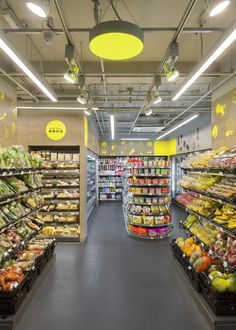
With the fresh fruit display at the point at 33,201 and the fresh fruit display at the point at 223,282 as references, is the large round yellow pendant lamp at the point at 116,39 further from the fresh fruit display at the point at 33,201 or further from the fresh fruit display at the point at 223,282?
the fresh fruit display at the point at 33,201

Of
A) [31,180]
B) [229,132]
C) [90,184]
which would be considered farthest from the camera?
[90,184]

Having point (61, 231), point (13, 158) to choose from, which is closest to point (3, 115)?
point (13, 158)

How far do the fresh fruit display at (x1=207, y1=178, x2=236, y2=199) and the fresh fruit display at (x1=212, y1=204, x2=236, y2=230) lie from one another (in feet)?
1.07

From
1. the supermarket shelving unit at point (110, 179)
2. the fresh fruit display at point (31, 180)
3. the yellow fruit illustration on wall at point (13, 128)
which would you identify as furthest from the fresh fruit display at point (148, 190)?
the supermarket shelving unit at point (110, 179)

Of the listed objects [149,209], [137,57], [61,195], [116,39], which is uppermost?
[137,57]

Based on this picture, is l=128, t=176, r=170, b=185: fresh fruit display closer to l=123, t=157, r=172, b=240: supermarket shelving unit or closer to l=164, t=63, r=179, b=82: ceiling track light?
l=123, t=157, r=172, b=240: supermarket shelving unit

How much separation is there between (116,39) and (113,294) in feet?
12.2

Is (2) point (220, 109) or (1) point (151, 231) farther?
(1) point (151, 231)

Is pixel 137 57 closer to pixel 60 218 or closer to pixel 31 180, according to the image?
pixel 31 180

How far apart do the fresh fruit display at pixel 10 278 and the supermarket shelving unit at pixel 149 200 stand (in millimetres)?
4126

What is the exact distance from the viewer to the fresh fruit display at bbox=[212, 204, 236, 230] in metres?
3.71

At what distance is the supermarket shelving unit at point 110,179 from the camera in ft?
52.0

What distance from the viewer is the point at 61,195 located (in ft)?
24.3

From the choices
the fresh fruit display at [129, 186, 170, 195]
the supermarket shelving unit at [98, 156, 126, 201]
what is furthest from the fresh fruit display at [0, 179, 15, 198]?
the supermarket shelving unit at [98, 156, 126, 201]
